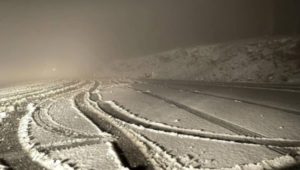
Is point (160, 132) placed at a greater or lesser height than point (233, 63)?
lesser

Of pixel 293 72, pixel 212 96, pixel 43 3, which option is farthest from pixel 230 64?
pixel 43 3

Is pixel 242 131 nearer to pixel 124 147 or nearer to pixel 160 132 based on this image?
pixel 160 132

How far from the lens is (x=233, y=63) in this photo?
11695 mm

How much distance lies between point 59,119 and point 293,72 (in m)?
7.49

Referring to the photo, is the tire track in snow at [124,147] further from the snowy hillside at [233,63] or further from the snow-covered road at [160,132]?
the snowy hillside at [233,63]

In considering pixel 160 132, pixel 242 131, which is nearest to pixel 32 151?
pixel 160 132

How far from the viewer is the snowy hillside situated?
33.4 ft

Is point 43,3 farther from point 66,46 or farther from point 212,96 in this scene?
point 212,96

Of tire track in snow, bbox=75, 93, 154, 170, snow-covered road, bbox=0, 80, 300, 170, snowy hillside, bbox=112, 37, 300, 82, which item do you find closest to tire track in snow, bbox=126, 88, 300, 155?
snow-covered road, bbox=0, 80, 300, 170

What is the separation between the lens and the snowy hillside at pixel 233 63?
10188 mm

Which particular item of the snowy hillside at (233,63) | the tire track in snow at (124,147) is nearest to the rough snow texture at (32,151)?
the tire track in snow at (124,147)

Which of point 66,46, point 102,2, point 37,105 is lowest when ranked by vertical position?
point 37,105

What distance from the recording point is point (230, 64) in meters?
11.7

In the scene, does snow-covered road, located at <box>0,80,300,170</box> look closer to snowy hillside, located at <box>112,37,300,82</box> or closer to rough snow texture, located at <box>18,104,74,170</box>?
rough snow texture, located at <box>18,104,74,170</box>
